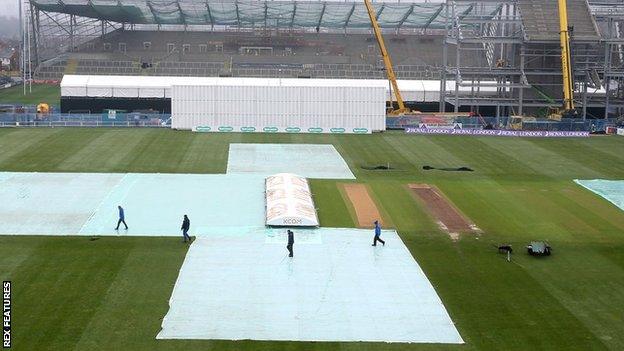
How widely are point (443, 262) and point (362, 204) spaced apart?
1077cm

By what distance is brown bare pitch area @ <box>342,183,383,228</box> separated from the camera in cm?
3905

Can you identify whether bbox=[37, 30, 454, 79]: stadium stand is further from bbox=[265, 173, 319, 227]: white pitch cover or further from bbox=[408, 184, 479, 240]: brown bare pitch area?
bbox=[265, 173, 319, 227]: white pitch cover

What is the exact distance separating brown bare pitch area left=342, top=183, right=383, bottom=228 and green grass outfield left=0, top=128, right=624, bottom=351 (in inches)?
27.5

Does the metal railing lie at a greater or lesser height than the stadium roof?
lesser

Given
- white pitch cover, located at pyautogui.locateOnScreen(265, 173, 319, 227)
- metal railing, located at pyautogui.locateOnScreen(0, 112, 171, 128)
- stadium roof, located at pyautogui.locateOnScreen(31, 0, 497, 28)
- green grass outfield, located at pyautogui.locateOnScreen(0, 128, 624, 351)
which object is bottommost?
green grass outfield, located at pyautogui.locateOnScreen(0, 128, 624, 351)

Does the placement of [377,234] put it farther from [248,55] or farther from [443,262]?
[248,55]

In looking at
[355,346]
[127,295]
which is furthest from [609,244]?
[127,295]

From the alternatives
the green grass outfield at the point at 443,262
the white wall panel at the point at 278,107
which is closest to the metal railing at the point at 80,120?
the white wall panel at the point at 278,107

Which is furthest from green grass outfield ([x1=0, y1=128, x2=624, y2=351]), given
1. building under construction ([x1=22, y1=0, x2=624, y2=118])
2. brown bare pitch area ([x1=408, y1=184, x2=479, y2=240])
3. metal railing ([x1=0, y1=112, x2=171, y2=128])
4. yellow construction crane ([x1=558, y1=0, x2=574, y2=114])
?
building under construction ([x1=22, y1=0, x2=624, y2=118])

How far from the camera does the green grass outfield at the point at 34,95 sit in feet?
317

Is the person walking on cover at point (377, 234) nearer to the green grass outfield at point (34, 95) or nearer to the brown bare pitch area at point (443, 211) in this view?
the brown bare pitch area at point (443, 211)

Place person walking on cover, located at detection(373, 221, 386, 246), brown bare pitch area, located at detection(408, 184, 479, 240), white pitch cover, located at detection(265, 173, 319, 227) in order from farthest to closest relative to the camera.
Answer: brown bare pitch area, located at detection(408, 184, 479, 240) → white pitch cover, located at detection(265, 173, 319, 227) → person walking on cover, located at detection(373, 221, 386, 246)

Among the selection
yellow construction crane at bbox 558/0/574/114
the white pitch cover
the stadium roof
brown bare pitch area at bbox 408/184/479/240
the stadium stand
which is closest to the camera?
the white pitch cover

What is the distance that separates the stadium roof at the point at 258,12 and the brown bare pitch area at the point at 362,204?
73.6 m
